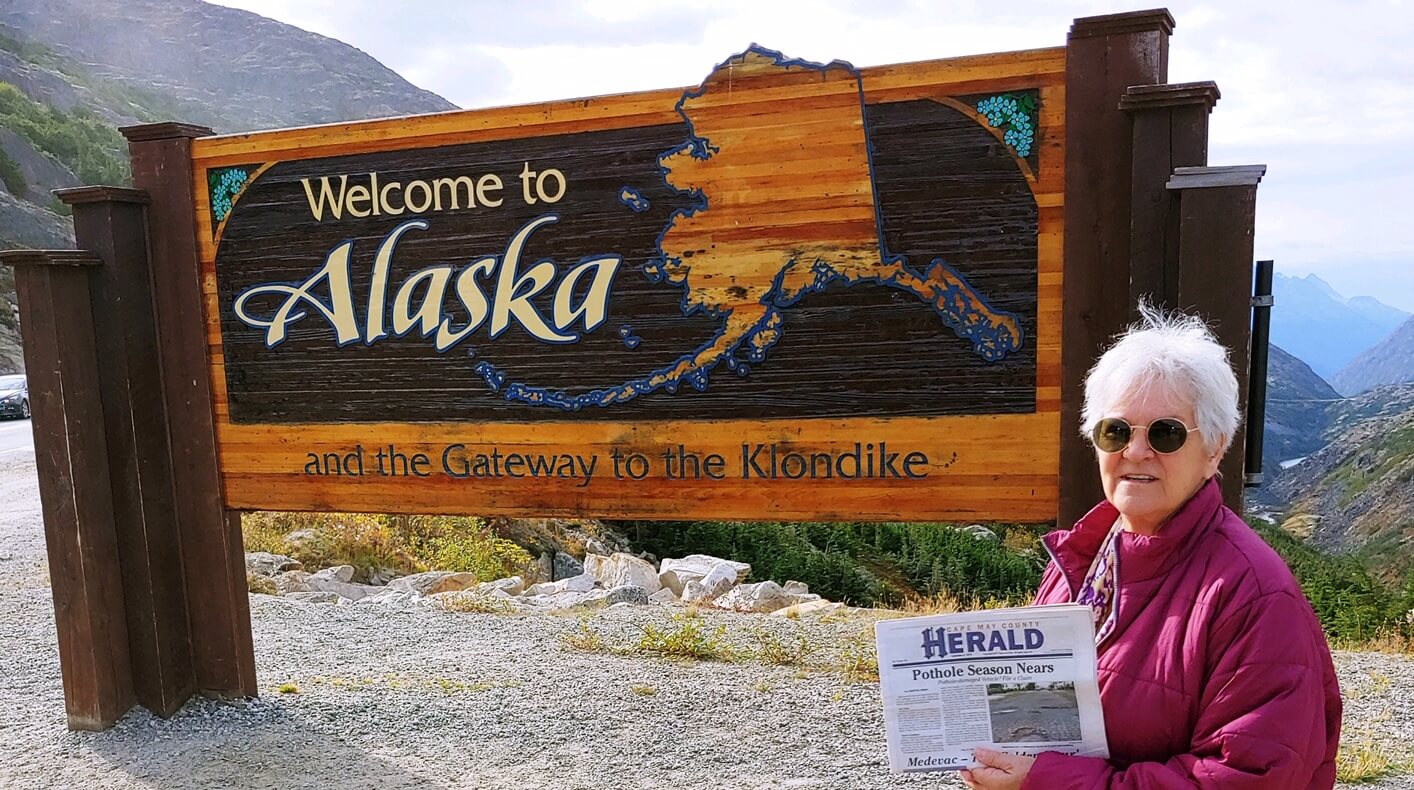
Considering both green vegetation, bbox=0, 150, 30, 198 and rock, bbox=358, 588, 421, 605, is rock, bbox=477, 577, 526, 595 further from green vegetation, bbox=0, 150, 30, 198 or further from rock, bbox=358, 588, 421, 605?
green vegetation, bbox=0, 150, 30, 198

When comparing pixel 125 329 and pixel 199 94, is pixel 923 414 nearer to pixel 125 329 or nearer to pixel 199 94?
pixel 125 329

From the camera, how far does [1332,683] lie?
1.78m

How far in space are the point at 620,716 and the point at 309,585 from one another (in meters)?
4.75

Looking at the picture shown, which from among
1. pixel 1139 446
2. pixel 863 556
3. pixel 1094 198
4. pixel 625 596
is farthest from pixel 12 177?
pixel 1139 446

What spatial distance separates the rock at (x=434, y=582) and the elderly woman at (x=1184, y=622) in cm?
730

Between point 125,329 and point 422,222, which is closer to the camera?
point 422,222

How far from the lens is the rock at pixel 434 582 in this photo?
8516mm

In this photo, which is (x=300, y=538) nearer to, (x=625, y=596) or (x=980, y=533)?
(x=625, y=596)

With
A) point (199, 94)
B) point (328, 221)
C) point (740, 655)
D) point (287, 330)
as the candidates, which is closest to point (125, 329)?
point (287, 330)

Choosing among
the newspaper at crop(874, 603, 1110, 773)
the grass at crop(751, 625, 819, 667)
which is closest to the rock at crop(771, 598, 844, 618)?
the grass at crop(751, 625, 819, 667)

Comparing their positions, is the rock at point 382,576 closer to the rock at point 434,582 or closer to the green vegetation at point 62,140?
the rock at point 434,582

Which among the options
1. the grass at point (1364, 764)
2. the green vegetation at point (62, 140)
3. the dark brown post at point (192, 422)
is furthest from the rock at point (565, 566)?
the green vegetation at point (62, 140)

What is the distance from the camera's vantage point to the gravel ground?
4273mm

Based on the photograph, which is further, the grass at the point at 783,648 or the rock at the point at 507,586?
the rock at the point at 507,586
